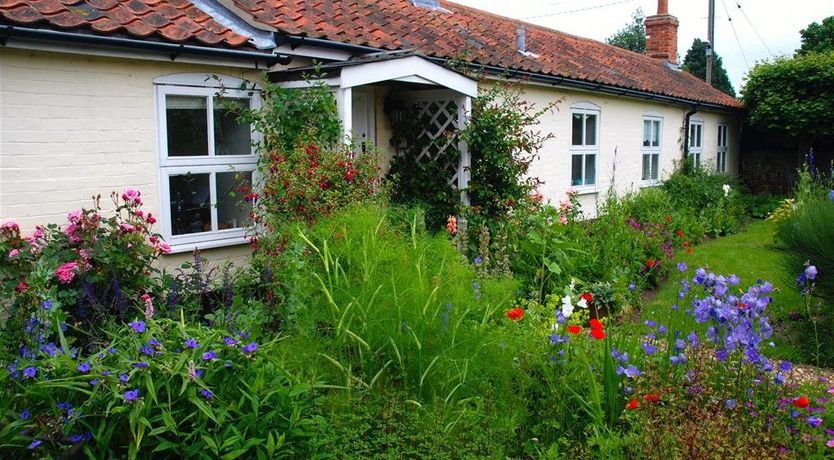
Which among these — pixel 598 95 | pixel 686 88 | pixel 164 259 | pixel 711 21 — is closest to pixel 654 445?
pixel 164 259

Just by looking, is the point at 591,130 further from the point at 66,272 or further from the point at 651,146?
the point at 66,272

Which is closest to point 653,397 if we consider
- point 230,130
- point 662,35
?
point 230,130

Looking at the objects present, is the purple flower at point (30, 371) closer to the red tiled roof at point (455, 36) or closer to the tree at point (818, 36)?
the red tiled roof at point (455, 36)

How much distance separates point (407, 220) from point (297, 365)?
242 cm

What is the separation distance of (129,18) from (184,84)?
711 mm

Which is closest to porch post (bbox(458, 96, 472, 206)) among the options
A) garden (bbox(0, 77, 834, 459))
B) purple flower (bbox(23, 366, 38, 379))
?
garden (bbox(0, 77, 834, 459))

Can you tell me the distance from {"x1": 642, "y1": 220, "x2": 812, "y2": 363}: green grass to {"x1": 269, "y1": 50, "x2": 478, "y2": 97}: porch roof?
3.34m

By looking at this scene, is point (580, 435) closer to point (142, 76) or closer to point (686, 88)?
point (142, 76)

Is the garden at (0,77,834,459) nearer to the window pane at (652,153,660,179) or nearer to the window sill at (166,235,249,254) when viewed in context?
the window sill at (166,235,249,254)

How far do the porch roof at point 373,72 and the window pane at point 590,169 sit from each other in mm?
5812

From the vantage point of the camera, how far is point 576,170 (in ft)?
41.9

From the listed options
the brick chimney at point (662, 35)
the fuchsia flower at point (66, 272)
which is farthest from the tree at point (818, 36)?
the fuchsia flower at point (66, 272)

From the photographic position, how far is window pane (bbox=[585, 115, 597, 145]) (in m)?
12.9

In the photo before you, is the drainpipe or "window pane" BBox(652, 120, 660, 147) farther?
the drainpipe
